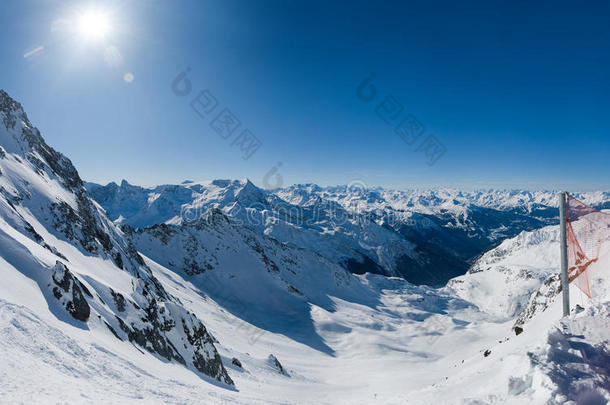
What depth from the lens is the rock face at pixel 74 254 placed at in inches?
726

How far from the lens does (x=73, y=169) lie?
65.3 meters

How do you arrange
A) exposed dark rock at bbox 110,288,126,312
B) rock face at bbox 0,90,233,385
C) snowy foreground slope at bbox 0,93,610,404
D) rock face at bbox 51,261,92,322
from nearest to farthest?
snowy foreground slope at bbox 0,93,610,404
rock face at bbox 51,261,92,322
rock face at bbox 0,90,233,385
exposed dark rock at bbox 110,288,126,312

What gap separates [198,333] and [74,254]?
1876cm

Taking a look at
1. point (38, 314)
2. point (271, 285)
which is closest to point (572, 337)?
point (38, 314)

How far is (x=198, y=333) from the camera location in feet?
100

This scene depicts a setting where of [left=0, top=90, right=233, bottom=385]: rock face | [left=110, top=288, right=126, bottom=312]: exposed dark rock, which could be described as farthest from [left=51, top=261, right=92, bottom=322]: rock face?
[left=110, top=288, right=126, bottom=312]: exposed dark rock

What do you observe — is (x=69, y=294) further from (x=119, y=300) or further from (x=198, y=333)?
(x=198, y=333)

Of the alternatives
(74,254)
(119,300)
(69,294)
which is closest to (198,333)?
(119,300)

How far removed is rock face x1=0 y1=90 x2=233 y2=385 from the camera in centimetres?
1845

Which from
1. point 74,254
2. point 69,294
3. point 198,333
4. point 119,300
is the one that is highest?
point 69,294

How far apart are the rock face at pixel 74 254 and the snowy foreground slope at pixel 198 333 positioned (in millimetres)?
182

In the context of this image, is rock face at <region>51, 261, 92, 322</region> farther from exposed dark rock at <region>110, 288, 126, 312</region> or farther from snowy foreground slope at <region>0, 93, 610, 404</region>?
exposed dark rock at <region>110, 288, 126, 312</region>

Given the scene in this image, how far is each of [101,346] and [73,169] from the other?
6747 centimetres

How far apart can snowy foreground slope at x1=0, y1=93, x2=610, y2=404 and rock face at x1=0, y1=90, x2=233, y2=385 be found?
0.60ft
